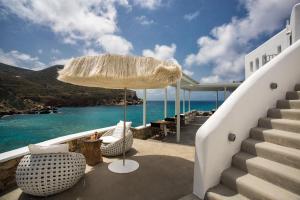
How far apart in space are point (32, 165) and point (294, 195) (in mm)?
3828

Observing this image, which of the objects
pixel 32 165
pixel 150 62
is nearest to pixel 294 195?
pixel 150 62

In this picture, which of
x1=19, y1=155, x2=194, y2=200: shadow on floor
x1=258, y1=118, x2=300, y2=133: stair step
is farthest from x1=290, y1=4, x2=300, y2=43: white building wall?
x1=19, y1=155, x2=194, y2=200: shadow on floor

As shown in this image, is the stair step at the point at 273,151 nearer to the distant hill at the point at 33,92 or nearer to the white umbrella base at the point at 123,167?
Result: the white umbrella base at the point at 123,167

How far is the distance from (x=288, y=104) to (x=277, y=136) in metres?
1.07

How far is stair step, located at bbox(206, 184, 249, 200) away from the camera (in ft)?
7.48

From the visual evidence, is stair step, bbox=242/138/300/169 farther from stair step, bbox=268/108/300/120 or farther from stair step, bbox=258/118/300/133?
stair step, bbox=268/108/300/120

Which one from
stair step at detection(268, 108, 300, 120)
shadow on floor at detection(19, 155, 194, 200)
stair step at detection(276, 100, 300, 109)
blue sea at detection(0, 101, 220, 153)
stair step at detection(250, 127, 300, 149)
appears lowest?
blue sea at detection(0, 101, 220, 153)

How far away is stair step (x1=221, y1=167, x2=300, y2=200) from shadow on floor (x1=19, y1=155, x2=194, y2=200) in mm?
922

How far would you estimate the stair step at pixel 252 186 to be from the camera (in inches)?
79.3

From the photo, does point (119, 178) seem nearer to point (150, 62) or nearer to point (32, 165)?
point (32, 165)

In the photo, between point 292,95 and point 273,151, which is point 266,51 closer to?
point 292,95

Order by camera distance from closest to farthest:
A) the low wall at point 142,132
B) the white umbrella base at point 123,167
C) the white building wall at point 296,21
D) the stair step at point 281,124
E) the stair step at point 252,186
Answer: the stair step at point 252,186
the stair step at point 281,124
the white umbrella base at point 123,167
the low wall at point 142,132
the white building wall at point 296,21

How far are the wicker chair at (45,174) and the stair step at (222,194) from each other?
246 centimetres

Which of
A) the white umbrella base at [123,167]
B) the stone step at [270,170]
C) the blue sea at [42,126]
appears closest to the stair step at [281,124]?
the stone step at [270,170]
